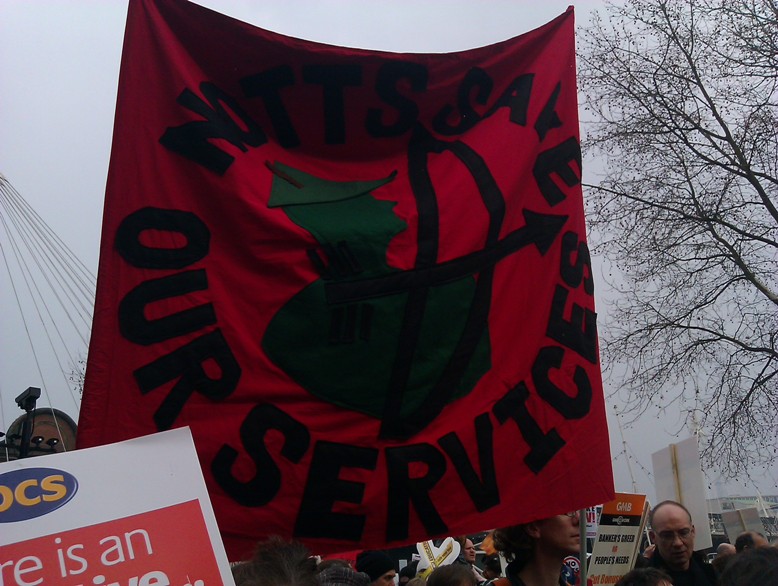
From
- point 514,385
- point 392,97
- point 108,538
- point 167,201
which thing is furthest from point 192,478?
point 392,97

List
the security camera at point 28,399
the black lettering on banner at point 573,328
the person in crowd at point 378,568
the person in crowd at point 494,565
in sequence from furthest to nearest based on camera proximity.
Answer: the security camera at point 28,399 < the person in crowd at point 494,565 < the person in crowd at point 378,568 < the black lettering on banner at point 573,328

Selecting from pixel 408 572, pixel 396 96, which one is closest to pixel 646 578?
pixel 396 96

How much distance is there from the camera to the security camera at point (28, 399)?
9.24 meters

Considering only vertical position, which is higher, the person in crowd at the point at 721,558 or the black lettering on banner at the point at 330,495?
the black lettering on banner at the point at 330,495

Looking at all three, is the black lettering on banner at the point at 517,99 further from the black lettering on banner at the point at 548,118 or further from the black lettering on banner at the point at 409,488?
the black lettering on banner at the point at 409,488

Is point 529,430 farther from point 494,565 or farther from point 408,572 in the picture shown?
point 408,572

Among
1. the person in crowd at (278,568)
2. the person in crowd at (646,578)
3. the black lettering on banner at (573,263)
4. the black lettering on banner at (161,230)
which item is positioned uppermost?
the black lettering on banner at (161,230)

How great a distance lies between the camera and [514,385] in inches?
149

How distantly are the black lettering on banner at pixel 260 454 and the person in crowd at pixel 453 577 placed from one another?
1.83 meters

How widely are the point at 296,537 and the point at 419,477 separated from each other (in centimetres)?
54

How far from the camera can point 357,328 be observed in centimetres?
360

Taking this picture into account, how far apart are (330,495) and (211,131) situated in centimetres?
145

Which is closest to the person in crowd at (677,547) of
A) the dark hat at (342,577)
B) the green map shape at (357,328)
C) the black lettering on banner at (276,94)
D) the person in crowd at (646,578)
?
the person in crowd at (646,578)

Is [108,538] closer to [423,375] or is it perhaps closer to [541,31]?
[423,375]
